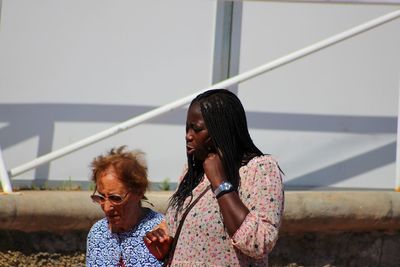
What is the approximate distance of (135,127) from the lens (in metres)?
6.68

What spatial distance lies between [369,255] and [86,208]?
1.61m

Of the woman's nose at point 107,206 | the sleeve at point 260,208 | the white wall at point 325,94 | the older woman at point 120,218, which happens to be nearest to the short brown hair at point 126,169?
the older woman at point 120,218

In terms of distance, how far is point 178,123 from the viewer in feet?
22.0

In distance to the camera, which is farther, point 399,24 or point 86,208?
point 399,24

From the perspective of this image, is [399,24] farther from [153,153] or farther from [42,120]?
[42,120]

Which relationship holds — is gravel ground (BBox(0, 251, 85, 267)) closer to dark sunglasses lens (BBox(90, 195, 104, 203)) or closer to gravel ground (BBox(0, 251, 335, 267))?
gravel ground (BBox(0, 251, 335, 267))

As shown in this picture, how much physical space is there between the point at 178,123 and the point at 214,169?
3046mm

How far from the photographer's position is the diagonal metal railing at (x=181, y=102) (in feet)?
19.8

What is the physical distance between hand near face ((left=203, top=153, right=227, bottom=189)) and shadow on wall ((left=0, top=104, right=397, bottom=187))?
2984 millimetres

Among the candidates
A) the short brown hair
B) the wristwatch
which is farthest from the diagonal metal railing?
the wristwatch

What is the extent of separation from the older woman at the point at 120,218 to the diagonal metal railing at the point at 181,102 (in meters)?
1.60

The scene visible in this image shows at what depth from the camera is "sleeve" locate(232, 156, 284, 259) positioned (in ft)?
11.6

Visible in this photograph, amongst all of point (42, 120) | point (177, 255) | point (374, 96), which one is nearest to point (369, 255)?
point (374, 96)

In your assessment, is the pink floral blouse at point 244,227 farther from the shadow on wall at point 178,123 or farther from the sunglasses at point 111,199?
the shadow on wall at point 178,123
